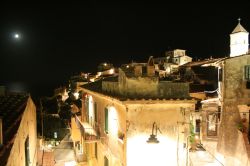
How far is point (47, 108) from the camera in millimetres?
53031

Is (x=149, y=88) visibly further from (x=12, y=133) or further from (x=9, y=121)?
(x=12, y=133)

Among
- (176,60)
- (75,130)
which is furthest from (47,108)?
(176,60)

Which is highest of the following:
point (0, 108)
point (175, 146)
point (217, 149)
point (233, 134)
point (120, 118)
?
point (0, 108)

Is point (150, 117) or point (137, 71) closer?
point (150, 117)

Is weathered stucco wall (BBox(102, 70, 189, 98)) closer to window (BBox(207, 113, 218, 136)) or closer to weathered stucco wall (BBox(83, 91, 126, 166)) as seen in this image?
weathered stucco wall (BBox(83, 91, 126, 166))

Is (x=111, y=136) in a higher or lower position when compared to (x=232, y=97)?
lower

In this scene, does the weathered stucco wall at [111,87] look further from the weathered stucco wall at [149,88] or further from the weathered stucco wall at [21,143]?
the weathered stucco wall at [21,143]

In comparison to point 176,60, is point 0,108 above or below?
below

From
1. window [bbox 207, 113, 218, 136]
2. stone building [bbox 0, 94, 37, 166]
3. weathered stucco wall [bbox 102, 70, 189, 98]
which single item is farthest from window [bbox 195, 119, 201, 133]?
stone building [bbox 0, 94, 37, 166]

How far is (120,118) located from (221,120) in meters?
12.5

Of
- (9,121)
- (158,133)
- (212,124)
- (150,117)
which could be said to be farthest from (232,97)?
(9,121)

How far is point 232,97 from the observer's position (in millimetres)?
21672

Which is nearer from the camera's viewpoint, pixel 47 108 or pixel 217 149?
pixel 217 149

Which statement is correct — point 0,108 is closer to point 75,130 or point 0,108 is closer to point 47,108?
point 75,130
